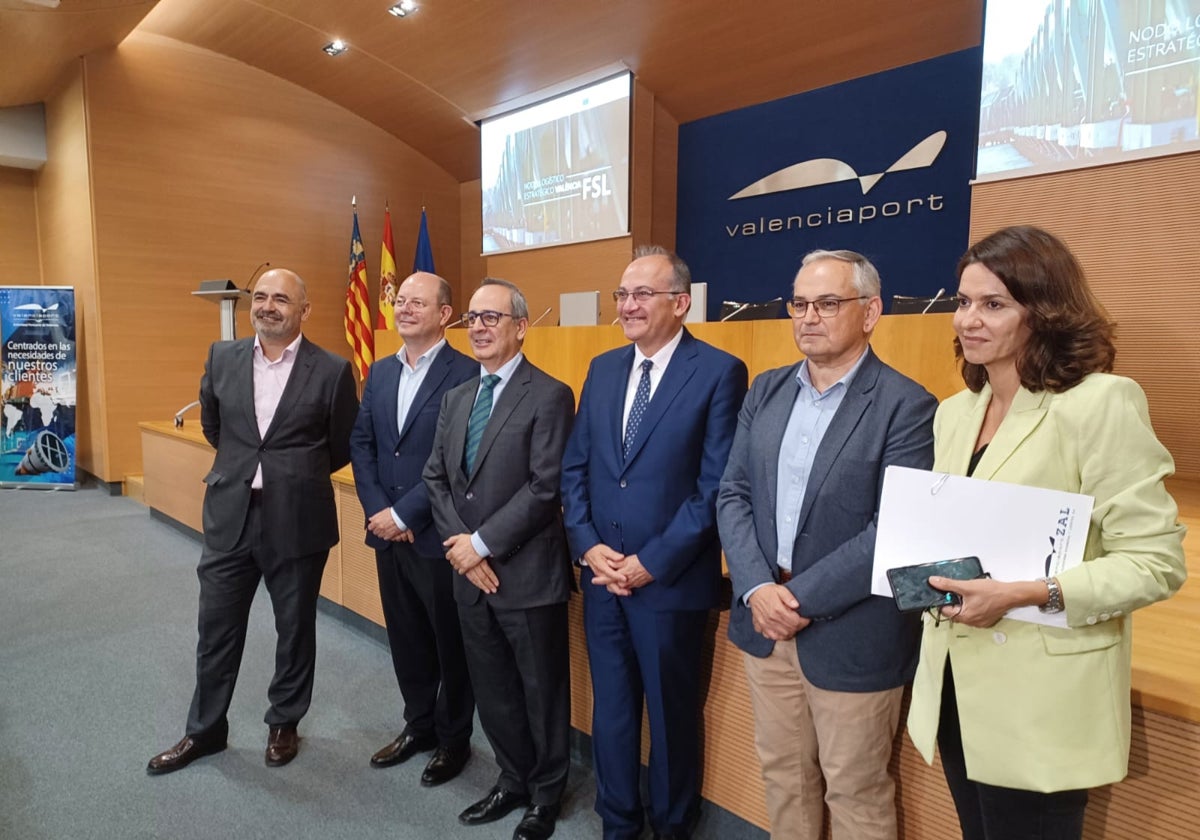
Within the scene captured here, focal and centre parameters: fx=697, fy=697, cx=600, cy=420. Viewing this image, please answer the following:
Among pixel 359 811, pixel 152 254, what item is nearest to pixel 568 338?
pixel 359 811

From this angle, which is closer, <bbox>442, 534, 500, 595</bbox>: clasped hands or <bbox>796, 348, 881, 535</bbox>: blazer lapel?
<bbox>796, 348, 881, 535</bbox>: blazer lapel

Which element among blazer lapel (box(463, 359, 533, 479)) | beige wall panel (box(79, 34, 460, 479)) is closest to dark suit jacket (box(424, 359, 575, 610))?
blazer lapel (box(463, 359, 533, 479))

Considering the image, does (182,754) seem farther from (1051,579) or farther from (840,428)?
(1051,579)

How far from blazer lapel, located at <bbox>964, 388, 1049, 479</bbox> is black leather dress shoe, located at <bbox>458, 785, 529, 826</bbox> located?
161 cm

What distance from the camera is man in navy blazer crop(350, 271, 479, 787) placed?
221 cm

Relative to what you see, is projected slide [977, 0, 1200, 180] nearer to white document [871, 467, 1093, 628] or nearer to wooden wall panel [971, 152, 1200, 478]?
wooden wall panel [971, 152, 1200, 478]

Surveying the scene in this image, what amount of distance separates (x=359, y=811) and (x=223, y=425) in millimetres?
1291

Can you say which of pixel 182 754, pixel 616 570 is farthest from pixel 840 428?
pixel 182 754

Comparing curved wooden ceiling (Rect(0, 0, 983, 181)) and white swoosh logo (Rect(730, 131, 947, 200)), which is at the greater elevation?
curved wooden ceiling (Rect(0, 0, 983, 181))

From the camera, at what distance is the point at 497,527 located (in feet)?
6.11

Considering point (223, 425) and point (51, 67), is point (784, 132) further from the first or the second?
point (51, 67)

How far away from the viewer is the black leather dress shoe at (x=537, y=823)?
192 cm

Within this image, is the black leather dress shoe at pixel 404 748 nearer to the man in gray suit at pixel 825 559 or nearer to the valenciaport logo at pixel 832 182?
the man in gray suit at pixel 825 559

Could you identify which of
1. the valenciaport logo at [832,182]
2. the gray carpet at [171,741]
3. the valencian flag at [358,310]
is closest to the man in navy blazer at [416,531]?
the gray carpet at [171,741]
